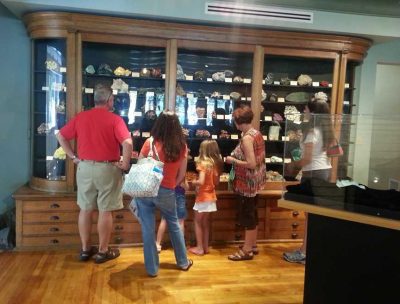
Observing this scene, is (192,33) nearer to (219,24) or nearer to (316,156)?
(219,24)

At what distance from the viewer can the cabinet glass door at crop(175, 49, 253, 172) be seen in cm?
417

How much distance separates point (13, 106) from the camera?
4016mm

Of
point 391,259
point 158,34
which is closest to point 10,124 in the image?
point 158,34

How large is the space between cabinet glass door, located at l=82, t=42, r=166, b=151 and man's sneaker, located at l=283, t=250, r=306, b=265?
6.12ft

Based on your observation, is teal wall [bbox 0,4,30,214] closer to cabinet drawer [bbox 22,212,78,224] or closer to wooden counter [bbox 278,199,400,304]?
cabinet drawer [bbox 22,212,78,224]

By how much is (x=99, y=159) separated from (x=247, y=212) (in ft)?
4.58

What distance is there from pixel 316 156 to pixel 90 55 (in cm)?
252

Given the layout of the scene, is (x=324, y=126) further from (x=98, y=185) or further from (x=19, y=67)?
(x=19, y=67)

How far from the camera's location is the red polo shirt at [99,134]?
3254mm

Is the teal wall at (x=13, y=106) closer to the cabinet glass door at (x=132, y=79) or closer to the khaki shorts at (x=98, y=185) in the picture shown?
the cabinet glass door at (x=132, y=79)

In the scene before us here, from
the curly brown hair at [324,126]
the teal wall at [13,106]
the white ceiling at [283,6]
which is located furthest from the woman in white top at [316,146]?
the teal wall at [13,106]

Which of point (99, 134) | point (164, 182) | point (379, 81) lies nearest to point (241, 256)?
point (164, 182)

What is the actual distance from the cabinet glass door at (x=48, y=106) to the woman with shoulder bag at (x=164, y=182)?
1210 mm

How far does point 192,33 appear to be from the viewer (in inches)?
152
